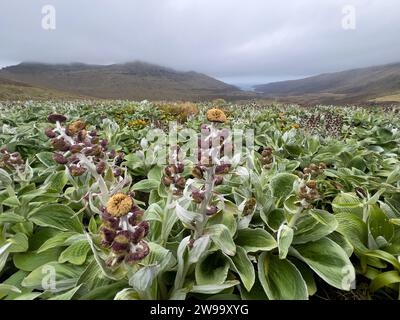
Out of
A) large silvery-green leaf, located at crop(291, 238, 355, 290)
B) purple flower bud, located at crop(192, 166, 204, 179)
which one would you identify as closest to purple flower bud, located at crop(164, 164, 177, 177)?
purple flower bud, located at crop(192, 166, 204, 179)

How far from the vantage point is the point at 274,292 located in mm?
2021

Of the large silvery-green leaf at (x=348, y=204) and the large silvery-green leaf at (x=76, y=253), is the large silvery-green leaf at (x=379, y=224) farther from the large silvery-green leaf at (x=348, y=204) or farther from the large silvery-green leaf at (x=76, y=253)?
the large silvery-green leaf at (x=76, y=253)

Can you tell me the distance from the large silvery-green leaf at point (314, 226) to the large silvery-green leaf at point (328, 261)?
0.05m

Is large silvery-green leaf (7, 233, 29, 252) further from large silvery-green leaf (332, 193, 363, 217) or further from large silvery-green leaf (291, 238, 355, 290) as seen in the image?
large silvery-green leaf (332, 193, 363, 217)

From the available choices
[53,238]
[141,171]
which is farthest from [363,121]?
[53,238]

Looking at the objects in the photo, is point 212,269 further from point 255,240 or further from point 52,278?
point 52,278

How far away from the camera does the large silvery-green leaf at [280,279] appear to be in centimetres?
195

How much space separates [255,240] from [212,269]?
0.38 meters

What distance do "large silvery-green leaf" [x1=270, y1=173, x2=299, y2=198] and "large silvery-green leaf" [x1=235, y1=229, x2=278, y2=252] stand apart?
2.45ft

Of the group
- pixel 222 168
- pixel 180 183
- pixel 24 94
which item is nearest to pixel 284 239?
pixel 222 168

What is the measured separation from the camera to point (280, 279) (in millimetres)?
2068

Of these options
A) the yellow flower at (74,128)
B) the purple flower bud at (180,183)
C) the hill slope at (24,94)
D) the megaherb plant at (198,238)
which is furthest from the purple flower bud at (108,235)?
the hill slope at (24,94)

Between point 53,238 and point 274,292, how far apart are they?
1607 mm

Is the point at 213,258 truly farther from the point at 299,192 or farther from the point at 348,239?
the point at 348,239
